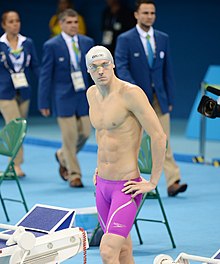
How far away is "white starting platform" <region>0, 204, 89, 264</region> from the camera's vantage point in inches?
235

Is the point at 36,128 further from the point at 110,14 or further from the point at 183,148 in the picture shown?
the point at 183,148

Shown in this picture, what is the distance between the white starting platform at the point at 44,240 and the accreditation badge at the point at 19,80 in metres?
4.96

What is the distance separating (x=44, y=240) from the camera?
6.17 metres

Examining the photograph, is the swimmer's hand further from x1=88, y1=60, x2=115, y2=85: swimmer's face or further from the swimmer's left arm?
x1=88, y1=60, x2=115, y2=85: swimmer's face

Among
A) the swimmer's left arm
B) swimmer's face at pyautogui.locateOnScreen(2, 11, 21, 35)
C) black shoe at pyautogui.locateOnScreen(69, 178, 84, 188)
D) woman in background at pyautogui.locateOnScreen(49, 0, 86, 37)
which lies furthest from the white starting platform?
woman in background at pyautogui.locateOnScreen(49, 0, 86, 37)

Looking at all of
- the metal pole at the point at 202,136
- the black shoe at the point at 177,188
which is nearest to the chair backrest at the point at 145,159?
the black shoe at the point at 177,188

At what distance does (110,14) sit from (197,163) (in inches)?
195

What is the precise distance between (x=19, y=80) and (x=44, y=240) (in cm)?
583

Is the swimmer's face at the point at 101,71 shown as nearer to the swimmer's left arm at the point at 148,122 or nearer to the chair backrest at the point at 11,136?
the swimmer's left arm at the point at 148,122

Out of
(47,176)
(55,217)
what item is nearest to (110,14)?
(47,176)

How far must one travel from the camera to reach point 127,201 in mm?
6137

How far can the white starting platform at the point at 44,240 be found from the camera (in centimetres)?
597

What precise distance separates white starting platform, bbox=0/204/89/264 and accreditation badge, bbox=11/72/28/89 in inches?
195

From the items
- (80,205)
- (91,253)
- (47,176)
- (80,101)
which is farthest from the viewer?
(47,176)
